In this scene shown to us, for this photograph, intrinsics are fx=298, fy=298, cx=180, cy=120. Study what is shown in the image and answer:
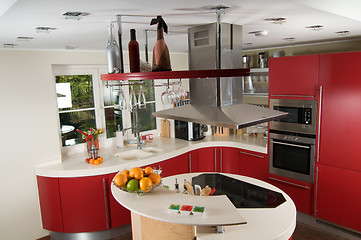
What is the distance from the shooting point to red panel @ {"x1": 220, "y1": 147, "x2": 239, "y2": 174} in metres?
4.57

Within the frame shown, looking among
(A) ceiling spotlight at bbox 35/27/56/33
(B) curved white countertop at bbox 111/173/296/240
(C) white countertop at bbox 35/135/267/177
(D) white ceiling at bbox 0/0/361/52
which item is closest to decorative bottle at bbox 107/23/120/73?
(D) white ceiling at bbox 0/0/361/52

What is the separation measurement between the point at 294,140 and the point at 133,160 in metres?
2.06

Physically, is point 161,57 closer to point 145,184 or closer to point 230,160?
point 145,184

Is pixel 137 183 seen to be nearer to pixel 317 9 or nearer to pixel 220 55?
pixel 220 55

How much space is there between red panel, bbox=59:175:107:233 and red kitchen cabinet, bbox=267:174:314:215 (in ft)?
7.68

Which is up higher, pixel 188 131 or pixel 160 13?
pixel 160 13

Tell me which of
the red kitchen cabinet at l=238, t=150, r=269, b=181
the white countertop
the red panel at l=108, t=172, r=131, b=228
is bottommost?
the red panel at l=108, t=172, r=131, b=228

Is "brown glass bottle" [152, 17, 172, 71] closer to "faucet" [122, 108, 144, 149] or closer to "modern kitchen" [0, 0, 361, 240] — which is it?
"modern kitchen" [0, 0, 361, 240]

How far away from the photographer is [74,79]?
13.2 feet

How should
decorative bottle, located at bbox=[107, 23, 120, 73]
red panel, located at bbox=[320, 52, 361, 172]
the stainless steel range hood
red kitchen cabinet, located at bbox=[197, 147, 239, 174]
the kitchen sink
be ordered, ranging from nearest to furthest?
decorative bottle, located at bbox=[107, 23, 120, 73]
the stainless steel range hood
red panel, located at bbox=[320, 52, 361, 172]
the kitchen sink
red kitchen cabinet, located at bbox=[197, 147, 239, 174]

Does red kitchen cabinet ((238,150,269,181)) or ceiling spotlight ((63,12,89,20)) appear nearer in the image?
ceiling spotlight ((63,12,89,20))

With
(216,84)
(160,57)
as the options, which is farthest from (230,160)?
(160,57)

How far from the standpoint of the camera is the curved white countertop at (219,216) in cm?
202

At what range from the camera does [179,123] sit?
186 inches
